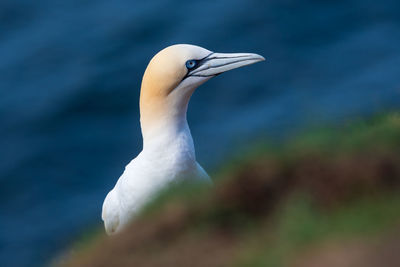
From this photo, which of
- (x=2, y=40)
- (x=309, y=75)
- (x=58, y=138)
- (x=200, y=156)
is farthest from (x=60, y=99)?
(x=309, y=75)

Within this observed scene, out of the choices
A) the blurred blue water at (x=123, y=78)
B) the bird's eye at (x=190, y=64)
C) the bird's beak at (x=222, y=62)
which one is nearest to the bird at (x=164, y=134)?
the bird's eye at (x=190, y=64)

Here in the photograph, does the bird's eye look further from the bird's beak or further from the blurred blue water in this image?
the blurred blue water

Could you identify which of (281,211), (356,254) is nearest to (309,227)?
(356,254)

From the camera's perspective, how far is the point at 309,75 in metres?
16.4

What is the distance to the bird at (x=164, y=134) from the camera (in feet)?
23.7

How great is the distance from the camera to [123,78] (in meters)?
16.4

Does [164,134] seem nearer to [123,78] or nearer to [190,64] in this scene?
[190,64]

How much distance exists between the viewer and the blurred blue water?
588 inches

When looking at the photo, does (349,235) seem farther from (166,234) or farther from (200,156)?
(200,156)

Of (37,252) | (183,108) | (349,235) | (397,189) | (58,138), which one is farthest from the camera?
(58,138)

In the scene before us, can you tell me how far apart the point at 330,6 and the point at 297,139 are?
42.1 ft

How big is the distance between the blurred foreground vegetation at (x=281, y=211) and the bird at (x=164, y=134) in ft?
7.24

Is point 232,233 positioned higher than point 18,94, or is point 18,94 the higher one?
point 18,94

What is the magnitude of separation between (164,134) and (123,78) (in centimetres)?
918
